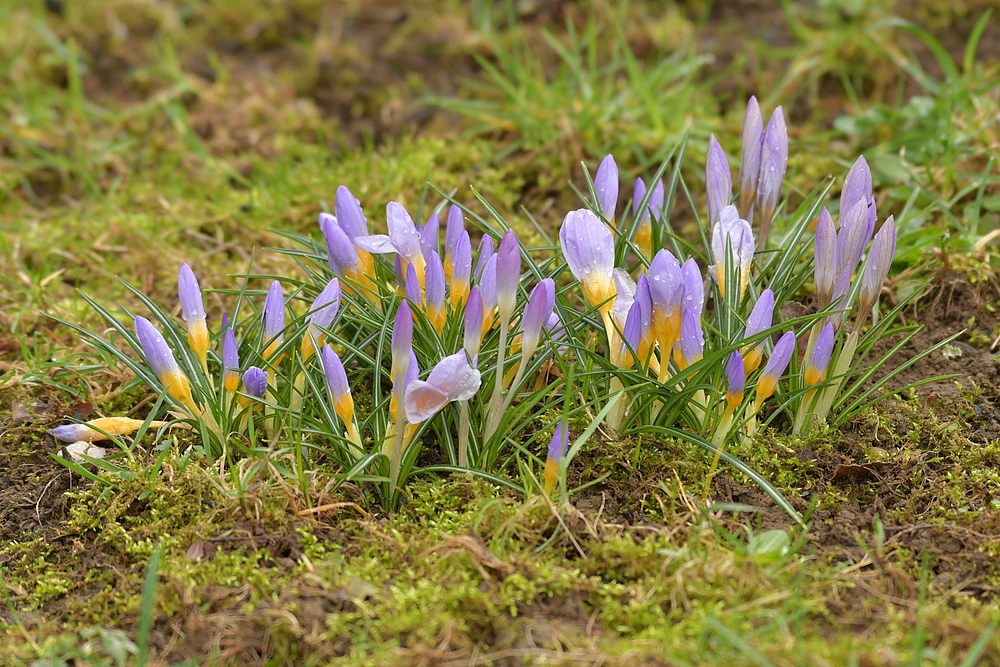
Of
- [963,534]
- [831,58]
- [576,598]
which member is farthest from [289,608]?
[831,58]

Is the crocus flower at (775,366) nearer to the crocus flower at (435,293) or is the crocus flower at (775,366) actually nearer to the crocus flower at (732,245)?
the crocus flower at (732,245)

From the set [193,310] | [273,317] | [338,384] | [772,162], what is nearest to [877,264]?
[772,162]

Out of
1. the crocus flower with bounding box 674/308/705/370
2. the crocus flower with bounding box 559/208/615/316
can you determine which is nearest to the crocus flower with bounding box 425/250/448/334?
the crocus flower with bounding box 559/208/615/316

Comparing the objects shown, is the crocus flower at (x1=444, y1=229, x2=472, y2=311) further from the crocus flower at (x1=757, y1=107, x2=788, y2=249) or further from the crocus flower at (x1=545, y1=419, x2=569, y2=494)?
the crocus flower at (x1=757, y1=107, x2=788, y2=249)

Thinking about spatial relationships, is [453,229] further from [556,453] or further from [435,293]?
[556,453]

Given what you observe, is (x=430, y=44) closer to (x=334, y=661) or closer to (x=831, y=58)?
(x=831, y=58)

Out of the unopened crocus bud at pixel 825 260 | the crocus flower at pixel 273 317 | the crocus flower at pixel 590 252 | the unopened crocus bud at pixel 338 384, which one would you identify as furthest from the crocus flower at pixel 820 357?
the crocus flower at pixel 273 317
